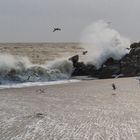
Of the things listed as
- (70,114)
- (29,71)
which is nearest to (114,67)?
Answer: (29,71)

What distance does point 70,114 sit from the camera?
51.2 feet

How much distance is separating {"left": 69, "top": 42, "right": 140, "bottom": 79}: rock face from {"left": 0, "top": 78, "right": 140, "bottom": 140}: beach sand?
9763 millimetres

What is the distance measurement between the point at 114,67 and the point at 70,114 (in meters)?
18.8

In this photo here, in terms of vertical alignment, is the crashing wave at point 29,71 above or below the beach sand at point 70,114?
above

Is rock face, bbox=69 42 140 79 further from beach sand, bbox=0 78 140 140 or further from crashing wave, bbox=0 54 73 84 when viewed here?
beach sand, bbox=0 78 140 140

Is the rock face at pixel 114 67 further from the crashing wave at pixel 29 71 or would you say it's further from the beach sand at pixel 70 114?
the beach sand at pixel 70 114

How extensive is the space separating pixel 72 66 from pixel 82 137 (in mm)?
23637

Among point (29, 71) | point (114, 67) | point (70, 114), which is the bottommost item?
point (70, 114)

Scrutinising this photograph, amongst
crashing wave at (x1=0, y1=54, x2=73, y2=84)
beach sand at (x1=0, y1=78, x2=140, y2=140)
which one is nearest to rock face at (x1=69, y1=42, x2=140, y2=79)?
crashing wave at (x1=0, y1=54, x2=73, y2=84)

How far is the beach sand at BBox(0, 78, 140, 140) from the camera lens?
12.6m

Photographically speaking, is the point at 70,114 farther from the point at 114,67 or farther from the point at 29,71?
the point at 114,67

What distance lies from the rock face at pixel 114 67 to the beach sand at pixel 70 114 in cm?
976

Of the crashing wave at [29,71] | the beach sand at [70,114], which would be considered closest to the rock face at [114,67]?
the crashing wave at [29,71]

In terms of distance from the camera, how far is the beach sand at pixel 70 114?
12633 millimetres
